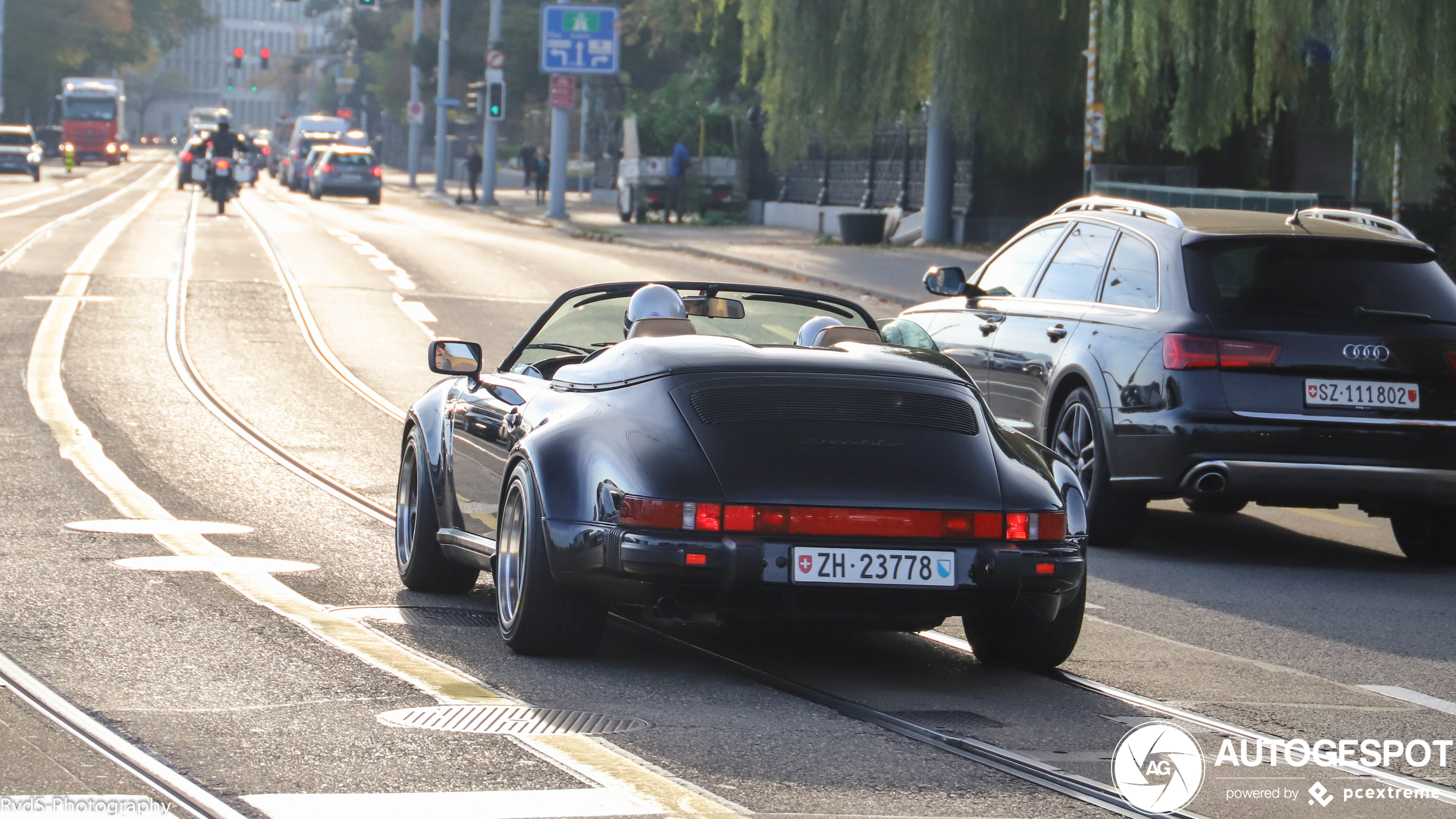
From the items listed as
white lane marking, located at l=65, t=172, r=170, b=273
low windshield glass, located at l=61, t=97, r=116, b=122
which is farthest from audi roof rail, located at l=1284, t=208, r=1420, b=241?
low windshield glass, located at l=61, t=97, r=116, b=122

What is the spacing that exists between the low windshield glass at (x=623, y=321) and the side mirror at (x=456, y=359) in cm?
23

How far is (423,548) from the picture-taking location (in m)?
7.60

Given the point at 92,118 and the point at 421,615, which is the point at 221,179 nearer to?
the point at 421,615

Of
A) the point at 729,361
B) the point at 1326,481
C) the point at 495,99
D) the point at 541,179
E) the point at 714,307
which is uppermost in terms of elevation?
the point at 495,99

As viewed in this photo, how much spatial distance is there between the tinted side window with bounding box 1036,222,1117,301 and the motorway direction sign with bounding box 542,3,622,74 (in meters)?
38.7

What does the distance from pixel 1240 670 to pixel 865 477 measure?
1668mm

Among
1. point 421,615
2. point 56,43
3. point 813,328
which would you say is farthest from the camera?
point 56,43

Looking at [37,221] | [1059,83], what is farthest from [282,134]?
[1059,83]

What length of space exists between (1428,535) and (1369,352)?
1344 mm

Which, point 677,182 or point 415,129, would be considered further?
point 415,129

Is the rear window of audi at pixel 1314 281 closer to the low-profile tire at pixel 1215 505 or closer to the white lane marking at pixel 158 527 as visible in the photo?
the low-profile tire at pixel 1215 505

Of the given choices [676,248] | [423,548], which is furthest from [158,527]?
[676,248]

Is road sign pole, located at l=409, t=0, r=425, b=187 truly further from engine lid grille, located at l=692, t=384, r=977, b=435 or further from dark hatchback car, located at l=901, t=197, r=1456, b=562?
engine lid grille, located at l=692, t=384, r=977, b=435

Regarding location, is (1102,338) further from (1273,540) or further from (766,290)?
(766,290)
